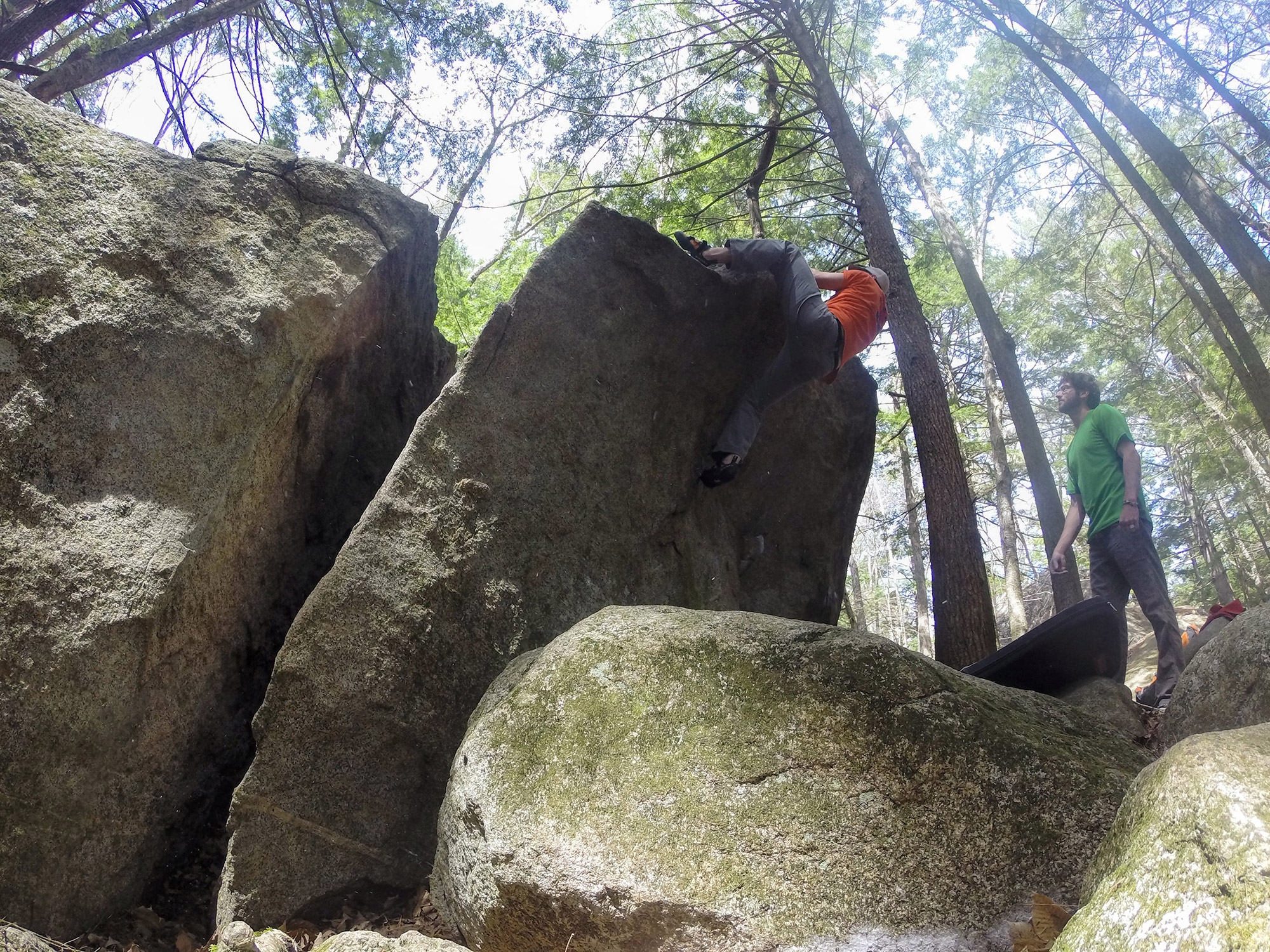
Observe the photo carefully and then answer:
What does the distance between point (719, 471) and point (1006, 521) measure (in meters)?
11.7

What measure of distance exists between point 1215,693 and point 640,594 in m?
2.62

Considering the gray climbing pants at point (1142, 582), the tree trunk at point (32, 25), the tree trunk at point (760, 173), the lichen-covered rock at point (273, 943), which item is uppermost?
the tree trunk at point (760, 173)

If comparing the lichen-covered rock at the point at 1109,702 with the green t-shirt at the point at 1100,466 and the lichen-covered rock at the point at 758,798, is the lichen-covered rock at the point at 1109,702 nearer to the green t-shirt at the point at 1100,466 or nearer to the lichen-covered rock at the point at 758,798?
the lichen-covered rock at the point at 758,798

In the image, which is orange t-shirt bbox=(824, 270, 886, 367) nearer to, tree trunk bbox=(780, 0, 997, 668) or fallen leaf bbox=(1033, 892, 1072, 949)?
tree trunk bbox=(780, 0, 997, 668)

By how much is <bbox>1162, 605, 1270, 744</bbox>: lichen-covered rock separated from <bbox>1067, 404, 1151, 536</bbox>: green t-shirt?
7.07 feet

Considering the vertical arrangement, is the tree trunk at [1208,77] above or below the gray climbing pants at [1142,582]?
above

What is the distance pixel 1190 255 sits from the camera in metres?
8.11

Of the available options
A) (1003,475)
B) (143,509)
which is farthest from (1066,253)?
(143,509)

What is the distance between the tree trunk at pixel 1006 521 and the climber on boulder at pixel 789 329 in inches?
422

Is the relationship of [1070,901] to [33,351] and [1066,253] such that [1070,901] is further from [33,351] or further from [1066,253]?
[1066,253]

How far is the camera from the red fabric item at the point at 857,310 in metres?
4.99

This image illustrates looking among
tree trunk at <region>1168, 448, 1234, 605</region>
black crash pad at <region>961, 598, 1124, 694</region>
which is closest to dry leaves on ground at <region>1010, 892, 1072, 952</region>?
black crash pad at <region>961, 598, 1124, 694</region>

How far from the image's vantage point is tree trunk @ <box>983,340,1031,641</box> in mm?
14266

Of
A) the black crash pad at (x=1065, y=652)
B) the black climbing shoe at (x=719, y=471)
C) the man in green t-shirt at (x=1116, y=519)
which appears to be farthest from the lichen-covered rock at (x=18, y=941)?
the man in green t-shirt at (x=1116, y=519)
